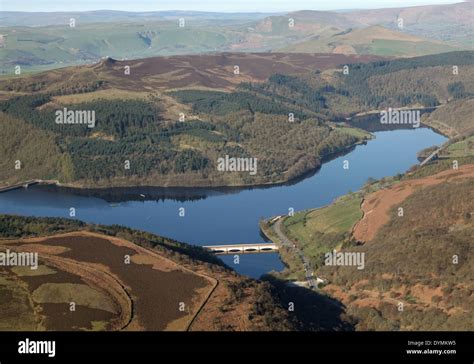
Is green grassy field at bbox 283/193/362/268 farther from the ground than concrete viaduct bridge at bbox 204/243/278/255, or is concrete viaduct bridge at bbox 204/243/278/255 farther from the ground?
green grassy field at bbox 283/193/362/268

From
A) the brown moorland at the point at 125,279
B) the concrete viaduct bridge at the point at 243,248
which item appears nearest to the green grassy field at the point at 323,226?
the concrete viaduct bridge at the point at 243,248

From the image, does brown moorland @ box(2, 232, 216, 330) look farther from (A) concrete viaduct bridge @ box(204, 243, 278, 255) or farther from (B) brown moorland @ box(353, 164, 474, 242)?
(B) brown moorland @ box(353, 164, 474, 242)

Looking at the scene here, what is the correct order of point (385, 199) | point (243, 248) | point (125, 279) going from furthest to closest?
point (385, 199) → point (243, 248) → point (125, 279)

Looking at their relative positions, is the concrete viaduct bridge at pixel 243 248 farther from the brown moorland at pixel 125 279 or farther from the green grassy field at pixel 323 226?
the brown moorland at pixel 125 279

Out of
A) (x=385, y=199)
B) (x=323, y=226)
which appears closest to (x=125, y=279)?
(x=323, y=226)

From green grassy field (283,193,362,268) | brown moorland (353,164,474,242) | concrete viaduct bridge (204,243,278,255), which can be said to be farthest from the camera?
concrete viaduct bridge (204,243,278,255)

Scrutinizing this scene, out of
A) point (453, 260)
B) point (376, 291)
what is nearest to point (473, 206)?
point (453, 260)

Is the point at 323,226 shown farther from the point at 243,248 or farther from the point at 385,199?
the point at 243,248

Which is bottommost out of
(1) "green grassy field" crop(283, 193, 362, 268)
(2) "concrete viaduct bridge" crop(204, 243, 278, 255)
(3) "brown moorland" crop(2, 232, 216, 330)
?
(2) "concrete viaduct bridge" crop(204, 243, 278, 255)

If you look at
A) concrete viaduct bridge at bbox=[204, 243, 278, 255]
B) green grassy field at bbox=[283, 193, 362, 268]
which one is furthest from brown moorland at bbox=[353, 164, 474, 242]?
concrete viaduct bridge at bbox=[204, 243, 278, 255]
